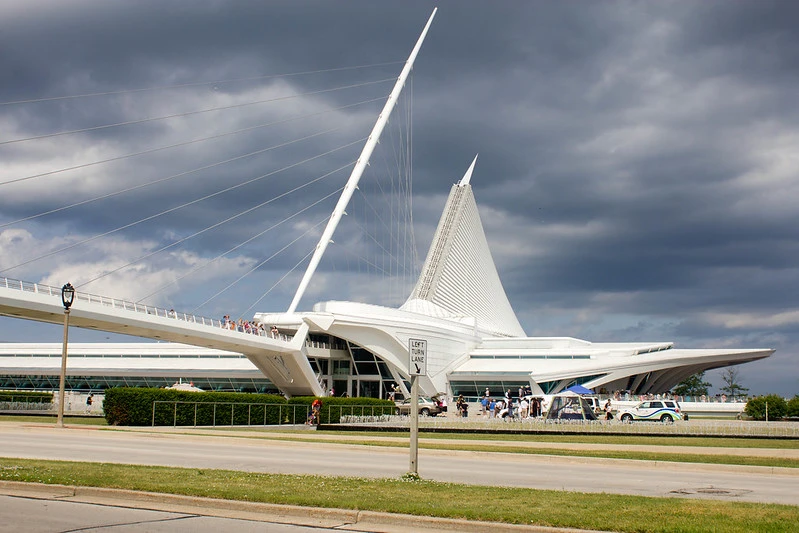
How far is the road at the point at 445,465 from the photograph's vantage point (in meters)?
14.2

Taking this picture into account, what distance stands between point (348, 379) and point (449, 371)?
10.1 meters

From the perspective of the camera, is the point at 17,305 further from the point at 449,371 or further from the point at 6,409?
the point at 449,371

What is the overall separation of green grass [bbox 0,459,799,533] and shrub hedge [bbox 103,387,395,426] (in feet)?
69.6

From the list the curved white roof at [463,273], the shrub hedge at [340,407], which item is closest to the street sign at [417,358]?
the shrub hedge at [340,407]

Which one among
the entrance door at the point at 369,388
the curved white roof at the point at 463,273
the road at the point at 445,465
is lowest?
the road at the point at 445,465

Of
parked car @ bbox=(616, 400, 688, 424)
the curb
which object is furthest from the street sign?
parked car @ bbox=(616, 400, 688, 424)

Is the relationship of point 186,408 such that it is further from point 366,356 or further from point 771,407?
point 366,356

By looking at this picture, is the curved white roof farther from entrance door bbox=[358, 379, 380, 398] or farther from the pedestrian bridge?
the pedestrian bridge

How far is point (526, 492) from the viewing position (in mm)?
12273

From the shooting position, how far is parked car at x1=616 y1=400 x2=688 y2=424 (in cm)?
4397

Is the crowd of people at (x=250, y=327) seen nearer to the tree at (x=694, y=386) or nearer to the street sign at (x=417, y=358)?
the street sign at (x=417, y=358)

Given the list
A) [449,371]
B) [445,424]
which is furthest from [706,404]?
[445,424]

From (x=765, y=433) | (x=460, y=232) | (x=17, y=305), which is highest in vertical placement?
(x=460, y=232)

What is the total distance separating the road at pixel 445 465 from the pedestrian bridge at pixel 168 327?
49.8ft
